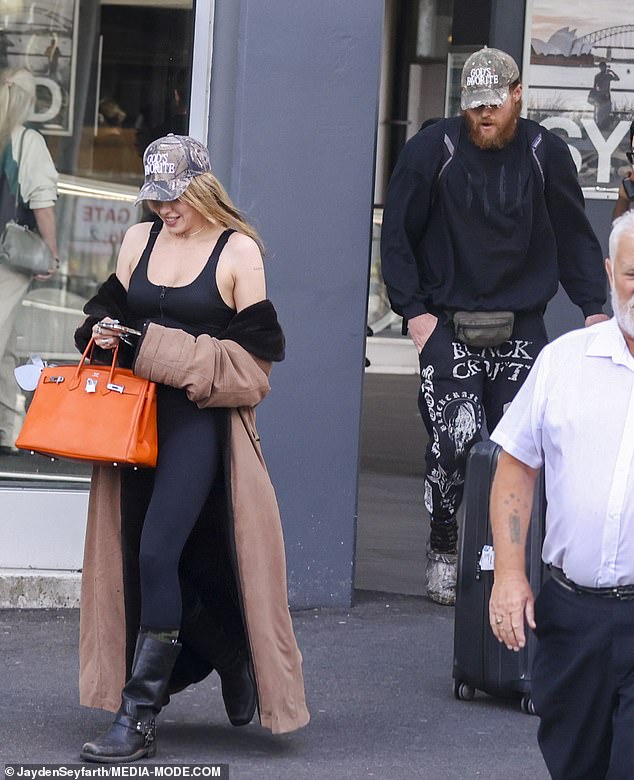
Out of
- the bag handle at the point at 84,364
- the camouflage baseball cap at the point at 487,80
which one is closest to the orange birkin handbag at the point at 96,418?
the bag handle at the point at 84,364

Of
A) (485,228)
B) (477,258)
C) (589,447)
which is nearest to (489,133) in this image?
(485,228)

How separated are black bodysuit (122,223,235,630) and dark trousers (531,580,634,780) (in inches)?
52.2

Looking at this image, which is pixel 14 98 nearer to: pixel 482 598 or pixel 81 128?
pixel 81 128

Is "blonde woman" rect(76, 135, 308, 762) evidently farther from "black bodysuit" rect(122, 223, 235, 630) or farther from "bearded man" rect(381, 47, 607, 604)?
"bearded man" rect(381, 47, 607, 604)

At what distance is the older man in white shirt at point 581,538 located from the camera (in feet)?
11.6

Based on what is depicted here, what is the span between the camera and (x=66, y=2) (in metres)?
7.05

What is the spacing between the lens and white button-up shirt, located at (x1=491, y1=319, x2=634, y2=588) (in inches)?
139

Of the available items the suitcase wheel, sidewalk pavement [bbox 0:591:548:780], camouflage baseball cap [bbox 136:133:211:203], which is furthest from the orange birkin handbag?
the suitcase wheel

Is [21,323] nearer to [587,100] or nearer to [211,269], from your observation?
Answer: [211,269]

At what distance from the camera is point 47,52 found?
703 cm

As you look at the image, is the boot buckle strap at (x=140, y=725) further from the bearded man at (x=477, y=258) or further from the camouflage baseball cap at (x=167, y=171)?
the bearded man at (x=477, y=258)

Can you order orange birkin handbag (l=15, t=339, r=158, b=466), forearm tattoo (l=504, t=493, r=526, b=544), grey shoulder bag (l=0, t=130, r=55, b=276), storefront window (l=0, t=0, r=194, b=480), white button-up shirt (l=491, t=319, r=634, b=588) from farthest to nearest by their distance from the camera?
grey shoulder bag (l=0, t=130, r=55, b=276) → storefront window (l=0, t=0, r=194, b=480) → orange birkin handbag (l=15, t=339, r=158, b=466) → forearm tattoo (l=504, t=493, r=526, b=544) → white button-up shirt (l=491, t=319, r=634, b=588)

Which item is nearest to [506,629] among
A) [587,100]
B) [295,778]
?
[295,778]

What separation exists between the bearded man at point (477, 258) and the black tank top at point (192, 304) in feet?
5.80
